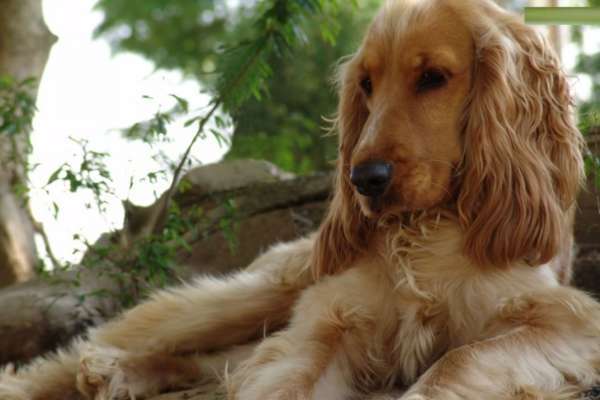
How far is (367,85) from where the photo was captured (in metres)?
3.10

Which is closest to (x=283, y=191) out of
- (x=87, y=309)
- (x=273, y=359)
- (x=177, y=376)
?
(x=87, y=309)

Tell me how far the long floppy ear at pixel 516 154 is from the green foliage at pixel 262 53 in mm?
1001

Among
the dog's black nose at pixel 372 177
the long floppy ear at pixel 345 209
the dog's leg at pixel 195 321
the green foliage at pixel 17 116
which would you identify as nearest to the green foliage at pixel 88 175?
the green foliage at pixel 17 116

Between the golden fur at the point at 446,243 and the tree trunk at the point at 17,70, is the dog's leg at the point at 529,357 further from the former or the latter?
the tree trunk at the point at 17,70

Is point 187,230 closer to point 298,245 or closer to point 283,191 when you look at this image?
point 283,191

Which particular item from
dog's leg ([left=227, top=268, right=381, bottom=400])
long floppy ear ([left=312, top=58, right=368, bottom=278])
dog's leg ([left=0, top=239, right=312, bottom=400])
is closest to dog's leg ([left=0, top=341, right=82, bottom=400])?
dog's leg ([left=0, top=239, right=312, bottom=400])

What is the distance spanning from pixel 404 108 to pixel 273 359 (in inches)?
36.2

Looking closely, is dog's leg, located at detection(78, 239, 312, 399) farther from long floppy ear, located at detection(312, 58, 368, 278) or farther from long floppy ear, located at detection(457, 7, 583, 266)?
long floppy ear, located at detection(457, 7, 583, 266)

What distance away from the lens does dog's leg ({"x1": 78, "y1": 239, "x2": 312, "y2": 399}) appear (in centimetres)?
335

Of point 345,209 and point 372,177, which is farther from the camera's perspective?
point 345,209

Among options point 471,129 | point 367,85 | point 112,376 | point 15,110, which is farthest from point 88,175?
point 471,129

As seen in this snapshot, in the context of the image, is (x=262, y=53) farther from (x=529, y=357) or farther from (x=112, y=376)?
(x=529, y=357)

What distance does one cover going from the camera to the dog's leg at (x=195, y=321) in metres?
3.35

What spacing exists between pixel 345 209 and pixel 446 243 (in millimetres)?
409
